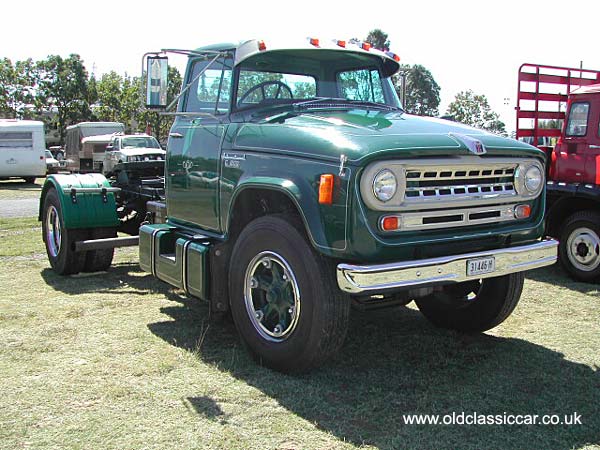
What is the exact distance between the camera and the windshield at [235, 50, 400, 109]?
17.4 feet

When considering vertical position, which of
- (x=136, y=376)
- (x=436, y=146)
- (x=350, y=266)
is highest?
(x=436, y=146)

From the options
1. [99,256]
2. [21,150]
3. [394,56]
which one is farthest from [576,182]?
[21,150]

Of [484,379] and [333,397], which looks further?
[484,379]

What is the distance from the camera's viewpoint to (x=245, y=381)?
434cm

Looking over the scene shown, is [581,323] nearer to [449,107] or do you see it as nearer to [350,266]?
[350,266]

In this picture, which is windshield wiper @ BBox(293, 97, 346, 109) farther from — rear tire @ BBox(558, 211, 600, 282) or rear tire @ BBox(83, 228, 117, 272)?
rear tire @ BBox(558, 211, 600, 282)

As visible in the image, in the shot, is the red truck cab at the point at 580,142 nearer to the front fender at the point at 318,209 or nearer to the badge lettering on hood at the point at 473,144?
the badge lettering on hood at the point at 473,144

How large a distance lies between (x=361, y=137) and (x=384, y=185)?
38 centimetres

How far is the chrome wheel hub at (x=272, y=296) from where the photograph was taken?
430 centimetres

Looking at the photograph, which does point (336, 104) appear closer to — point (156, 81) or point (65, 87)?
point (156, 81)

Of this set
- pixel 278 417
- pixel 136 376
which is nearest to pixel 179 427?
pixel 278 417

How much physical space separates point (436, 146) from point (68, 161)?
3368 cm

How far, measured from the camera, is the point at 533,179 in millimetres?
4672

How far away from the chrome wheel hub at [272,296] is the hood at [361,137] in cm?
79
